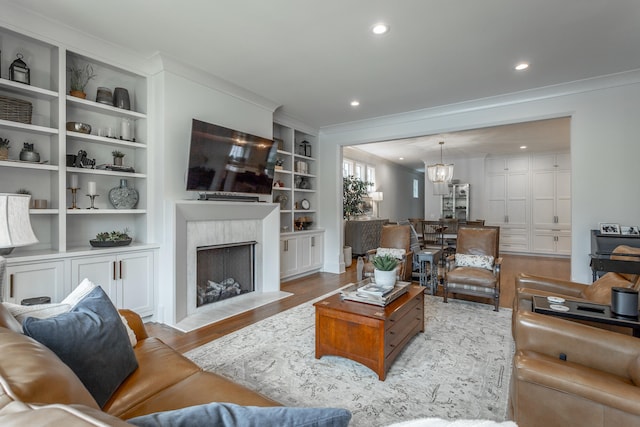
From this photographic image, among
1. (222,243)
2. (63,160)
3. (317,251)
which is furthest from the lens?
(317,251)

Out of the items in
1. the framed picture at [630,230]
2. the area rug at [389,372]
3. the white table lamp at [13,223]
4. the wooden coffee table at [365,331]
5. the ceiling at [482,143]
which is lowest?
the area rug at [389,372]

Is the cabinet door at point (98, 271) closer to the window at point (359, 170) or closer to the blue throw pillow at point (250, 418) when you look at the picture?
the blue throw pillow at point (250, 418)

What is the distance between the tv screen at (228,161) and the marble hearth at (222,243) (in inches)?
9.3

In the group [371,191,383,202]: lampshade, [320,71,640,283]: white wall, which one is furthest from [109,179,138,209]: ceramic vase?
[371,191,383,202]: lampshade

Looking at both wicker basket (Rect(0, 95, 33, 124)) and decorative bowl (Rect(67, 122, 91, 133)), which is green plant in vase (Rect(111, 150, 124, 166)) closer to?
decorative bowl (Rect(67, 122, 91, 133))

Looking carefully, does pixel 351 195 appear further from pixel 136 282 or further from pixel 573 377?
pixel 573 377

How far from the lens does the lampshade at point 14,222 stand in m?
1.66

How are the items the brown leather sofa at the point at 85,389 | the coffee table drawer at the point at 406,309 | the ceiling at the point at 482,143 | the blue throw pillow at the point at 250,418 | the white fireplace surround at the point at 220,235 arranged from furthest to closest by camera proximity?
1. the ceiling at the point at 482,143
2. the white fireplace surround at the point at 220,235
3. the coffee table drawer at the point at 406,309
4. the blue throw pillow at the point at 250,418
5. the brown leather sofa at the point at 85,389

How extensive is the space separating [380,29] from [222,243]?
298cm

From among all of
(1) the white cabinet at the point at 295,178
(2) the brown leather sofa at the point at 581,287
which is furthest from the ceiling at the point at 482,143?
(2) the brown leather sofa at the point at 581,287

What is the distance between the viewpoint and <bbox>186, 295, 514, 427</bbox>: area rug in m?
2.00

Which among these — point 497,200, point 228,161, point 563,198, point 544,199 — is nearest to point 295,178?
point 228,161

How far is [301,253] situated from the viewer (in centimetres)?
577

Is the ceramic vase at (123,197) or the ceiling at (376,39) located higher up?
the ceiling at (376,39)
